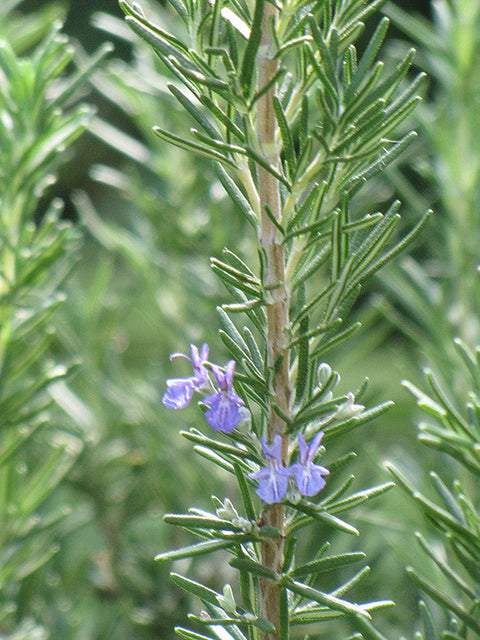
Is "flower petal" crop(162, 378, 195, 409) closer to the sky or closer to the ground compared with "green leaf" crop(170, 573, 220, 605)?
closer to the sky

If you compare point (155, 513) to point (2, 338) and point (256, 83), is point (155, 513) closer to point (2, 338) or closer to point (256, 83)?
point (2, 338)

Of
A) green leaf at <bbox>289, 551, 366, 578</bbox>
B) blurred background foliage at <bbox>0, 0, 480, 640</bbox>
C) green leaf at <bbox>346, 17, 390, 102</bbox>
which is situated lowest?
blurred background foliage at <bbox>0, 0, 480, 640</bbox>

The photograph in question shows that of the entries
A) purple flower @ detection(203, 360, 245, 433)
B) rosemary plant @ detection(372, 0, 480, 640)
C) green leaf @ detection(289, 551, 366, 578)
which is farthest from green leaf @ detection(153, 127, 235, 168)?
rosemary plant @ detection(372, 0, 480, 640)

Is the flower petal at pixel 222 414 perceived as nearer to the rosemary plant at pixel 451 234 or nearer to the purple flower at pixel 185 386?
the purple flower at pixel 185 386

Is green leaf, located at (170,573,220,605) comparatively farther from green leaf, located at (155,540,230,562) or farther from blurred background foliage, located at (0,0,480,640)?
blurred background foliage, located at (0,0,480,640)

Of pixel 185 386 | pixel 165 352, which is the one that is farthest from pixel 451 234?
pixel 185 386

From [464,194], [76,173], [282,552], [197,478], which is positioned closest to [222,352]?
[197,478]

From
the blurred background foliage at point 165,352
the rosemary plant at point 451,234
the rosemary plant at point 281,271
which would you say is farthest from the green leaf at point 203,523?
the rosemary plant at point 451,234
